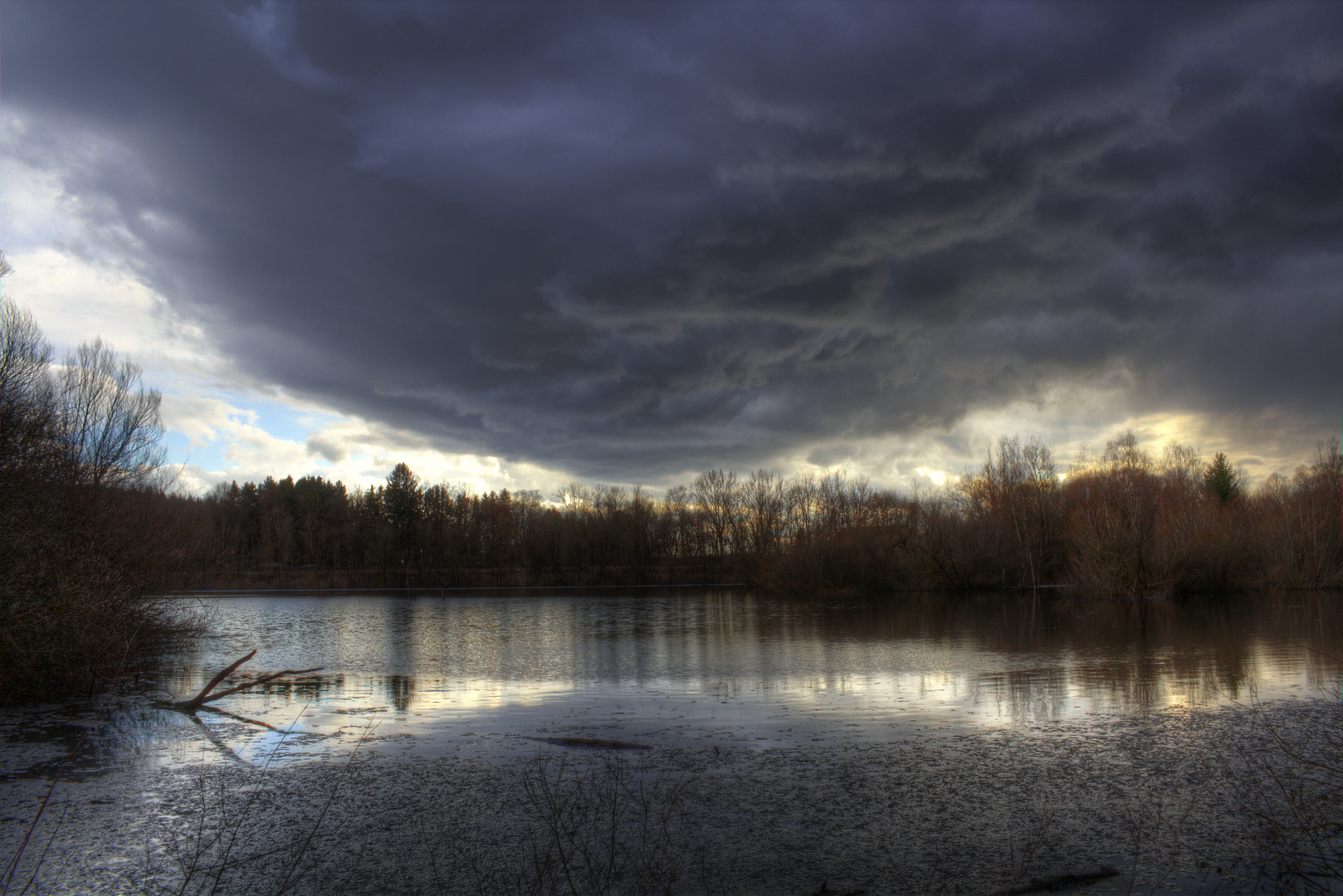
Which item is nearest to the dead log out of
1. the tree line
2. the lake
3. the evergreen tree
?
the lake

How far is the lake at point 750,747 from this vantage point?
654 centimetres

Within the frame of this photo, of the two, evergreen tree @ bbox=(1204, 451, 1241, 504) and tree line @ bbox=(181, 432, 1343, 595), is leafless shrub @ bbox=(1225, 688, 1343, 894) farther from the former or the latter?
evergreen tree @ bbox=(1204, 451, 1241, 504)

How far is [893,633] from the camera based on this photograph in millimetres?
26125

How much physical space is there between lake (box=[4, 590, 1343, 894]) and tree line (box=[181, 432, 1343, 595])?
20.5 m

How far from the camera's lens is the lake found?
6539 millimetres

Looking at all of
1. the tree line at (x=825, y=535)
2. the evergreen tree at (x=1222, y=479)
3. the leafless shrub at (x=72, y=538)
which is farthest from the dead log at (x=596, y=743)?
the evergreen tree at (x=1222, y=479)

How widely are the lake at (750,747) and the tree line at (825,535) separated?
Answer: 67.4 feet

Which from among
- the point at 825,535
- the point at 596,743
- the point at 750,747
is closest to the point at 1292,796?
the point at 750,747

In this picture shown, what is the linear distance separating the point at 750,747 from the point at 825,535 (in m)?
47.8

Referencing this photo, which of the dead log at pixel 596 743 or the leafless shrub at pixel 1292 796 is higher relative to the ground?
the leafless shrub at pixel 1292 796

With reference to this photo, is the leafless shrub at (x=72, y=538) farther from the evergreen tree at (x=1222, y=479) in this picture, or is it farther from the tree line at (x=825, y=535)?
the evergreen tree at (x=1222, y=479)

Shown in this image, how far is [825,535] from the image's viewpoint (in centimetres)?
5675

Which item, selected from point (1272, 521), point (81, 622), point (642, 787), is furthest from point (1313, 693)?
point (1272, 521)

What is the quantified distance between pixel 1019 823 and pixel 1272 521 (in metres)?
46.9
